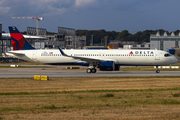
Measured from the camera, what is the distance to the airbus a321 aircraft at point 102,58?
1571 inches

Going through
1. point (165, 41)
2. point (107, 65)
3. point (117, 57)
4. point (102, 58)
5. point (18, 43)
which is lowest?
point (107, 65)

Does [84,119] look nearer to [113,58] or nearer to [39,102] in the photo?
[39,102]

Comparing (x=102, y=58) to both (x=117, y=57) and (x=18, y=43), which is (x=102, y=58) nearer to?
(x=117, y=57)

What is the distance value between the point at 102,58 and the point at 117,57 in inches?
103

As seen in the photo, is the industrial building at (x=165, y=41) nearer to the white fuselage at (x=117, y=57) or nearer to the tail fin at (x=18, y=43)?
the white fuselage at (x=117, y=57)

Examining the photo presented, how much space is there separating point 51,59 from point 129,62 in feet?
45.6

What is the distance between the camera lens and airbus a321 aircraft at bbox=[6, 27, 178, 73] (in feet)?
131

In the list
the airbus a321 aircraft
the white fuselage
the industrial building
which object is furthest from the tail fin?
the industrial building

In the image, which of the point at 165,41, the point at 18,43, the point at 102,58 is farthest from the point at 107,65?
the point at 165,41

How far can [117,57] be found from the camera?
41.0 meters

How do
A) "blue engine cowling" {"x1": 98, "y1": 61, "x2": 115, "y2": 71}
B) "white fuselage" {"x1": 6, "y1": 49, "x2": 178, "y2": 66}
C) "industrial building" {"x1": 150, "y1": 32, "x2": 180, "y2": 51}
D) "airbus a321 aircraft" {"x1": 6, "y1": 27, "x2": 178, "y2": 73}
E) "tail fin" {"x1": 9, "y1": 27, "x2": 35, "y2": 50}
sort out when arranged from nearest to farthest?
"blue engine cowling" {"x1": 98, "y1": 61, "x2": 115, "y2": 71} → "airbus a321 aircraft" {"x1": 6, "y1": 27, "x2": 178, "y2": 73} → "white fuselage" {"x1": 6, "y1": 49, "x2": 178, "y2": 66} → "tail fin" {"x1": 9, "y1": 27, "x2": 35, "y2": 50} → "industrial building" {"x1": 150, "y1": 32, "x2": 180, "y2": 51}

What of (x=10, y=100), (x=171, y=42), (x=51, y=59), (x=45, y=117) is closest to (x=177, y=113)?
(x=45, y=117)

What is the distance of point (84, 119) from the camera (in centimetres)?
1217

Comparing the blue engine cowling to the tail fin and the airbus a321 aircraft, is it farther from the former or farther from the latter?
the tail fin
